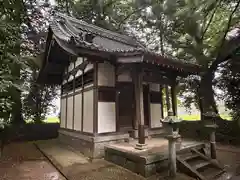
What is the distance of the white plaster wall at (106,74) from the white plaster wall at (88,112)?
539mm

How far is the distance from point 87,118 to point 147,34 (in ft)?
31.6

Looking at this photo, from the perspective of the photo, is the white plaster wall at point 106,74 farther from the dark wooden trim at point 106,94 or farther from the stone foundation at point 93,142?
the stone foundation at point 93,142

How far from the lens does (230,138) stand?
24.6 feet

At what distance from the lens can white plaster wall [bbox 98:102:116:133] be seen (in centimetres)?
536

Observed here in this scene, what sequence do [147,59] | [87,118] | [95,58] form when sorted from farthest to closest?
[87,118] → [95,58] → [147,59]

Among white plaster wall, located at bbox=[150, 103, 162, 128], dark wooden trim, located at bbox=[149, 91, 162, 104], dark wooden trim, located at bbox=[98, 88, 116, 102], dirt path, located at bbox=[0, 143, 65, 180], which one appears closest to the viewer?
dirt path, located at bbox=[0, 143, 65, 180]

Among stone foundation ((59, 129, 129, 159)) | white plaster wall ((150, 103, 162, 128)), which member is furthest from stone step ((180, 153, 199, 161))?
white plaster wall ((150, 103, 162, 128))

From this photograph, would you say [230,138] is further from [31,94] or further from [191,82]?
[31,94]

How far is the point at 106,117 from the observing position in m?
5.50

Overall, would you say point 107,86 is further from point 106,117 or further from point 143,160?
point 143,160

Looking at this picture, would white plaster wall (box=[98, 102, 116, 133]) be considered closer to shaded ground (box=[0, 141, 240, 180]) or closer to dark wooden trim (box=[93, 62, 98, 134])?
dark wooden trim (box=[93, 62, 98, 134])

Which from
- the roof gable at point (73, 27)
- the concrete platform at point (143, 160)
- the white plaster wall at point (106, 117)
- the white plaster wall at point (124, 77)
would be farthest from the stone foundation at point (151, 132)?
the roof gable at point (73, 27)

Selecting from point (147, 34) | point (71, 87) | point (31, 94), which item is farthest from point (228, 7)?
point (31, 94)

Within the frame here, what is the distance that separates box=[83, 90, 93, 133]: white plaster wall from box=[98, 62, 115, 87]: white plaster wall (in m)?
0.54
